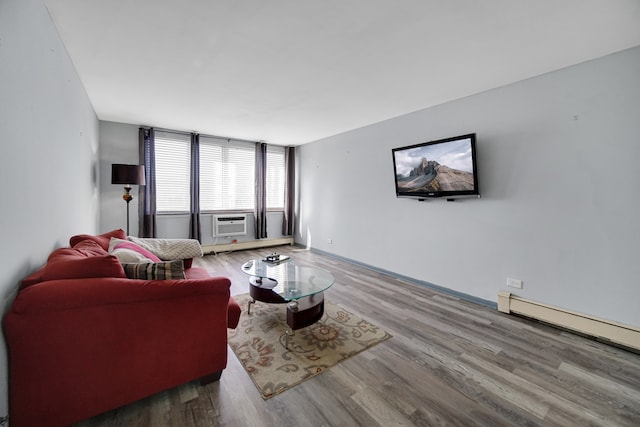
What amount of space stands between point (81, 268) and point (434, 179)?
367 cm

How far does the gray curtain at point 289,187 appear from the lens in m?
6.54

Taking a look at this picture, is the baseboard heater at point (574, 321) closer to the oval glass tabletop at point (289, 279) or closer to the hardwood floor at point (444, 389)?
the hardwood floor at point (444, 389)

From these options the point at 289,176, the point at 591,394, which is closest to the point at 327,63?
the point at 591,394

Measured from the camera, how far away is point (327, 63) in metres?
2.46

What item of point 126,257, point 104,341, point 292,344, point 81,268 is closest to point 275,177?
point 126,257

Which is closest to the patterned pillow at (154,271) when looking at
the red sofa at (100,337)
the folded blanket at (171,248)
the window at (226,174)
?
the red sofa at (100,337)

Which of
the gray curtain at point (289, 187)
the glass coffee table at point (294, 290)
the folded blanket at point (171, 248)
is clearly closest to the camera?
Result: the glass coffee table at point (294, 290)

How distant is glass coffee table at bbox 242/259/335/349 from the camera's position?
2332 millimetres

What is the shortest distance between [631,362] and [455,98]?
3.17m

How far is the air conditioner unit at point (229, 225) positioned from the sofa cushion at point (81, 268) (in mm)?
4140

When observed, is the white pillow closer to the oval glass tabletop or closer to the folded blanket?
the folded blanket

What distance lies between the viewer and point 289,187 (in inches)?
259

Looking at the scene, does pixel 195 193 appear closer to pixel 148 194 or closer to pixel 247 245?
pixel 148 194

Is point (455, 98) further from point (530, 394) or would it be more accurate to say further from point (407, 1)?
point (530, 394)
